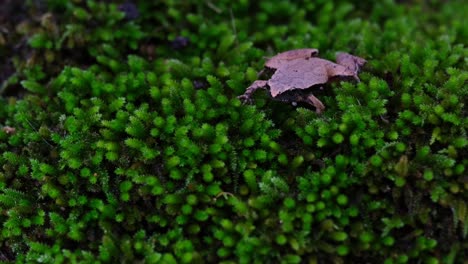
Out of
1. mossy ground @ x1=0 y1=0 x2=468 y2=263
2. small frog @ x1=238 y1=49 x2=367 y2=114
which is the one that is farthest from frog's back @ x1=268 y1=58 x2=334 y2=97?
mossy ground @ x1=0 y1=0 x2=468 y2=263

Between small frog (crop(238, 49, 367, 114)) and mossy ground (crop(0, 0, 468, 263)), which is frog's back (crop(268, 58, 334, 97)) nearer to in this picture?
small frog (crop(238, 49, 367, 114))

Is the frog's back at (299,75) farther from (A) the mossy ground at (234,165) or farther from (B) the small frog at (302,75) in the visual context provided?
(A) the mossy ground at (234,165)

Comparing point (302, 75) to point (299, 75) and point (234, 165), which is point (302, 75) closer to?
point (299, 75)

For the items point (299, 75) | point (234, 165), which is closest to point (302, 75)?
point (299, 75)

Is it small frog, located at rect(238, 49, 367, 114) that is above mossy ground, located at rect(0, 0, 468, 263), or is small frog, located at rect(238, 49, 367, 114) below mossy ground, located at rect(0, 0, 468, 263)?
above

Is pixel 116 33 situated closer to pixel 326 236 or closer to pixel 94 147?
pixel 94 147

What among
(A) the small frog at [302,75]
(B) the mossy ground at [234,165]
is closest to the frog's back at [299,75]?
(A) the small frog at [302,75]
